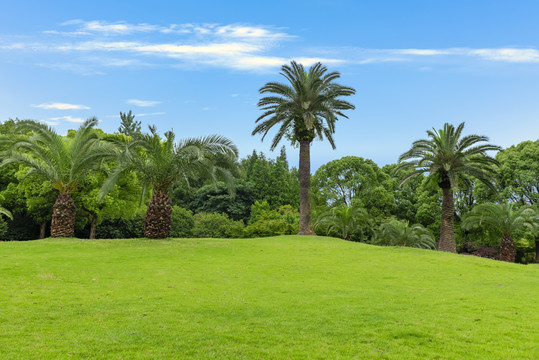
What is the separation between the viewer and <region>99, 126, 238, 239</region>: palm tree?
2280 cm

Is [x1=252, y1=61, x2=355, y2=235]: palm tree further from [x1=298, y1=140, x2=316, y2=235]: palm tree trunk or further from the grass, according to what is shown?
the grass

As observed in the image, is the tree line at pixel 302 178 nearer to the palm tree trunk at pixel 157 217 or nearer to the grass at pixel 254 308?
the palm tree trunk at pixel 157 217

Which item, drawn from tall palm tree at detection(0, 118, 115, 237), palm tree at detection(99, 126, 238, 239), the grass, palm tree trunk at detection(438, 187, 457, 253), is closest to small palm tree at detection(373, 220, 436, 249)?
palm tree trunk at detection(438, 187, 457, 253)

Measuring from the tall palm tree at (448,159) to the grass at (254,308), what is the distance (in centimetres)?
993

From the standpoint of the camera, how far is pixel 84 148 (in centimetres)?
2381

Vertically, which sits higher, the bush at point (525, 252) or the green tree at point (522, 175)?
the green tree at point (522, 175)

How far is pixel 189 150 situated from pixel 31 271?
10953mm

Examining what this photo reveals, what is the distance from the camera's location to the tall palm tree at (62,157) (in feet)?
75.4

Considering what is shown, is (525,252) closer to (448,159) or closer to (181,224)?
(448,159)

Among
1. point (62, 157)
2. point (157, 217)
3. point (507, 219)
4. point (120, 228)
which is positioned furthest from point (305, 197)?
point (120, 228)

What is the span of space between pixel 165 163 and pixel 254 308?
15.7m

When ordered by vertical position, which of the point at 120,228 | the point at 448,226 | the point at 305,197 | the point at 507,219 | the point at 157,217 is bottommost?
the point at 120,228

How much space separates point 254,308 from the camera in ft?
30.1

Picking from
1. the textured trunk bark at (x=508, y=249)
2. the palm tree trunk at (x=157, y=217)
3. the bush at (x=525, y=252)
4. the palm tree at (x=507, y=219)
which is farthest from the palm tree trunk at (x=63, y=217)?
the bush at (x=525, y=252)
